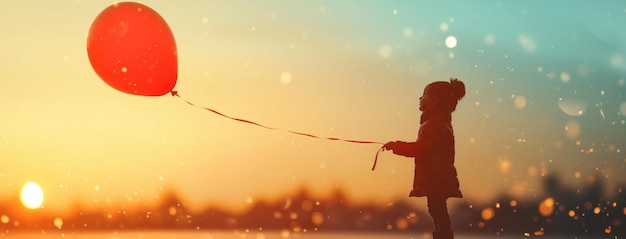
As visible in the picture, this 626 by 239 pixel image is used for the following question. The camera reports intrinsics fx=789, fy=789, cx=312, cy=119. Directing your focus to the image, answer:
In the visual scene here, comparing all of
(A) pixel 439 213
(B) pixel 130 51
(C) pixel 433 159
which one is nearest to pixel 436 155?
(C) pixel 433 159

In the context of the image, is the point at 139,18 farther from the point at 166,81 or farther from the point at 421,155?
the point at 421,155

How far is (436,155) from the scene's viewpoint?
732 cm

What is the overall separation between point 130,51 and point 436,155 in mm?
3068

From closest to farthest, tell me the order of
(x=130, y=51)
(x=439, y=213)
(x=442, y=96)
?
(x=439, y=213)
(x=442, y=96)
(x=130, y=51)

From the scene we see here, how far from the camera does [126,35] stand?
7547 millimetres

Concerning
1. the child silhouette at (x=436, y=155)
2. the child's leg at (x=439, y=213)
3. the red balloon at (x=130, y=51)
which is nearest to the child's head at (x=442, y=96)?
the child silhouette at (x=436, y=155)

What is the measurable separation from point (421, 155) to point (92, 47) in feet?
10.8

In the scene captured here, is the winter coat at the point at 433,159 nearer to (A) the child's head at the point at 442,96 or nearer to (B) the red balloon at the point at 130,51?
(A) the child's head at the point at 442,96

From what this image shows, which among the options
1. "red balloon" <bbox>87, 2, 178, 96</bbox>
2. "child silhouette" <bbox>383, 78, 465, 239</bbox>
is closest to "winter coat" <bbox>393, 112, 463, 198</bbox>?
"child silhouette" <bbox>383, 78, 465, 239</bbox>

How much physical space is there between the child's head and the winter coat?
0.32 feet

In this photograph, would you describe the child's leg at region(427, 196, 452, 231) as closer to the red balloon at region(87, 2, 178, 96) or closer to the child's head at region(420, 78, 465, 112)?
the child's head at region(420, 78, 465, 112)

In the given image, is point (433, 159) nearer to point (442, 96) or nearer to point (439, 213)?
point (439, 213)

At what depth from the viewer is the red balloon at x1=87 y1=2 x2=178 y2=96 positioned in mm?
7516

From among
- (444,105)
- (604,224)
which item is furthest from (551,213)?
(444,105)
